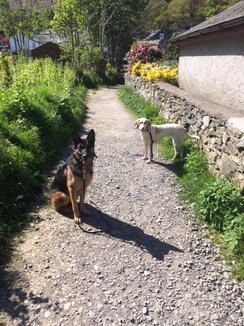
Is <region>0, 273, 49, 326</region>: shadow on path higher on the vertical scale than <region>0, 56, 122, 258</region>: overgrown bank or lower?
lower

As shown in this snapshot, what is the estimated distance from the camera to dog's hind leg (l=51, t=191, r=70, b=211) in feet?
12.6

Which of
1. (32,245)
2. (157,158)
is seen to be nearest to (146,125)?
(157,158)

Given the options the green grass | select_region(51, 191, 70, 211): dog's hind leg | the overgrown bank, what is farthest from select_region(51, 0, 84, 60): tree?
select_region(51, 191, 70, 211): dog's hind leg

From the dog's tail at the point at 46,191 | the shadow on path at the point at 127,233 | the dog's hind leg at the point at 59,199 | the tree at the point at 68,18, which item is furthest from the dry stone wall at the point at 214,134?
the tree at the point at 68,18

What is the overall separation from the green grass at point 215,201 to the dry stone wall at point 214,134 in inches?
9.2

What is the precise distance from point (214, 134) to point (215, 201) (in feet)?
5.28

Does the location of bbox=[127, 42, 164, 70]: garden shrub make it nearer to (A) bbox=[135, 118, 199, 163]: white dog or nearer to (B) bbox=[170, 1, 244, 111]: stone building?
(B) bbox=[170, 1, 244, 111]: stone building

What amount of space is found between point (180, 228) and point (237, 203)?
976mm

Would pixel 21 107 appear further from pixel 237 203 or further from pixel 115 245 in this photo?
pixel 237 203

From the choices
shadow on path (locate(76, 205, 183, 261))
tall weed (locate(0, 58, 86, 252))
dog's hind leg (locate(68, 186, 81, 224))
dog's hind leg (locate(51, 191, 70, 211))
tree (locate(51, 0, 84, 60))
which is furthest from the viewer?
tree (locate(51, 0, 84, 60))

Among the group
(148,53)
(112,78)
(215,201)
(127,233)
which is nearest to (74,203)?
(127,233)

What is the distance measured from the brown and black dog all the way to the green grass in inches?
80.0

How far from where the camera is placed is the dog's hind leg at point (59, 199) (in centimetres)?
385

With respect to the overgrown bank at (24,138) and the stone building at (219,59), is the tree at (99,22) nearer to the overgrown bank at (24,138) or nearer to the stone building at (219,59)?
the overgrown bank at (24,138)
